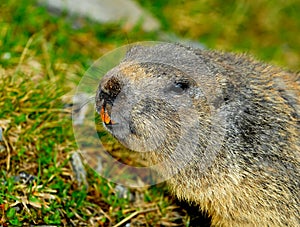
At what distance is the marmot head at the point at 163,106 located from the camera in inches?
183

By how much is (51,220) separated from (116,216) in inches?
29.1

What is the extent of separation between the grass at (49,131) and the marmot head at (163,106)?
0.99m

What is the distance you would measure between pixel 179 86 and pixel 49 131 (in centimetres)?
175

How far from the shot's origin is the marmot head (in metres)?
4.64

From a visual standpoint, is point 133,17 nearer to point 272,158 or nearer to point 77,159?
point 77,159

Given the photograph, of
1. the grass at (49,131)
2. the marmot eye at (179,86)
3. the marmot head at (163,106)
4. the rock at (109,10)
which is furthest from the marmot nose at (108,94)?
the rock at (109,10)

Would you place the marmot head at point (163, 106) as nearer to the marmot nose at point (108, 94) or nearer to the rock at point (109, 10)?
the marmot nose at point (108, 94)

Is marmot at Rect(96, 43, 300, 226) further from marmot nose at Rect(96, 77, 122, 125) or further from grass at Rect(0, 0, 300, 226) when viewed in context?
grass at Rect(0, 0, 300, 226)

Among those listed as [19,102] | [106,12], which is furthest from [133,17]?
[19,102]

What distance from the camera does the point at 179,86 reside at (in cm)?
483

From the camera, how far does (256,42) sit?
9430mm

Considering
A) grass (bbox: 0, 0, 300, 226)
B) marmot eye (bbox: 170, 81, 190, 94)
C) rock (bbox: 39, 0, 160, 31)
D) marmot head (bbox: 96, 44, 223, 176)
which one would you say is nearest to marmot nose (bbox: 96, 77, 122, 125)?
marmot head (bbox: 96, 44, 223, 176)

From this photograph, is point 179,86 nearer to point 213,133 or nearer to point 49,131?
point 213,133

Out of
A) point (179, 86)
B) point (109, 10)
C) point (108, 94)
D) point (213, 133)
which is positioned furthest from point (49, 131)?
point (109, 10)
